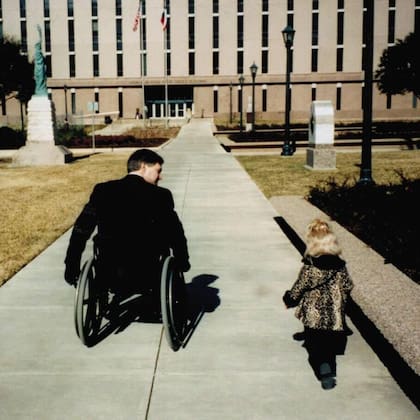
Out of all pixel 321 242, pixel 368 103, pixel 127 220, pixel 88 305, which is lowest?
pixel 88 305

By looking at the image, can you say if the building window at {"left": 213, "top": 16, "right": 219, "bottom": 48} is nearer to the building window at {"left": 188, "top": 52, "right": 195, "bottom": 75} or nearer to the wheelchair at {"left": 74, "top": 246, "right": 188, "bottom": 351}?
the building window at {"left": 188, "top": 52, "right": 195, "bottom": 75}

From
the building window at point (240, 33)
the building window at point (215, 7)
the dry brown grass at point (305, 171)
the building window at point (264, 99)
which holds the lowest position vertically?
the dry brown grass at point (305, 171)

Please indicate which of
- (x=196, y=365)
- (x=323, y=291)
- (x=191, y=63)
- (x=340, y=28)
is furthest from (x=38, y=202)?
(x=340, y=28)

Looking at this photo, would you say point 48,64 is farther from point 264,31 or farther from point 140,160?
point 140,160

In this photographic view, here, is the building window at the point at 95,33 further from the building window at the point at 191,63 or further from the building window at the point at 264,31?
the building window at the point at 264,31

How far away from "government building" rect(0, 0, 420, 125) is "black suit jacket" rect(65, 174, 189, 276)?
67.1 m

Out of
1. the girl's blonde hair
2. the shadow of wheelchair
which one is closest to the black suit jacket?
the shadow of wheelchair

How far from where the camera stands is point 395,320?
4480mm

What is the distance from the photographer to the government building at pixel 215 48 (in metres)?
71.5

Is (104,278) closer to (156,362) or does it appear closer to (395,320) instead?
(156,362)

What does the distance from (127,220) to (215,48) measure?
71.4 metres

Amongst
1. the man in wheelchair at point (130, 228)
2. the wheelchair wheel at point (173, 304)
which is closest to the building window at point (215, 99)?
the wheelchair wheel at point (173, 304)

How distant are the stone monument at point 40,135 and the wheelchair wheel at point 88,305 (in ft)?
67.5

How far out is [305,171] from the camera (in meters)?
18.7
